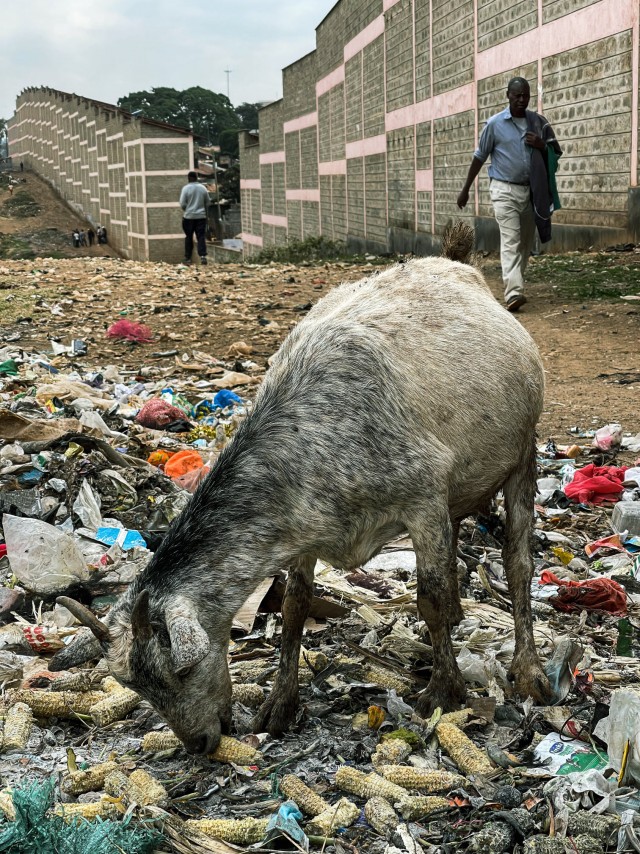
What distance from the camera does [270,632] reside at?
4.83m

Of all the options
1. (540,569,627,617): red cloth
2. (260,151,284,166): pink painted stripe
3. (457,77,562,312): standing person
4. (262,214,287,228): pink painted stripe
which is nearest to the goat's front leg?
(540,569,627,617): red cloth

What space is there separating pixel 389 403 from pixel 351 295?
2.32ft

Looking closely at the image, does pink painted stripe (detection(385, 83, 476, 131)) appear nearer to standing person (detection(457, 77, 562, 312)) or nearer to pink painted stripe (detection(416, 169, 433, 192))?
pink painted stripe (detection(416, 169, 433, 192))

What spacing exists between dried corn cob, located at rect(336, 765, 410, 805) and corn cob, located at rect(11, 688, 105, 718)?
120cm

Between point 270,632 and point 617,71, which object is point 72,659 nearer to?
point 270,632

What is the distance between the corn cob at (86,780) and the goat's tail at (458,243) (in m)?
2.82

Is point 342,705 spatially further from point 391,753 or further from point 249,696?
point 391,753

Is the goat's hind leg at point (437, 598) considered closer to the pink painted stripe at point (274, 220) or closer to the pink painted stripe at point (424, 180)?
the pink painted stripe at point (424, 180)

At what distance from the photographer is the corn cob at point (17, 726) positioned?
384 cm

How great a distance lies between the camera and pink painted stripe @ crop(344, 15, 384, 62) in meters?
25.7

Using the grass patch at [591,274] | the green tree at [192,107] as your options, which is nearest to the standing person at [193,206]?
the grass patch at [591,274]

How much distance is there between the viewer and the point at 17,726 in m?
3.91

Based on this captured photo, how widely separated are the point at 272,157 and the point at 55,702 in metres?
40.7

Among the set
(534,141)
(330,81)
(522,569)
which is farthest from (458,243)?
(330,81)
